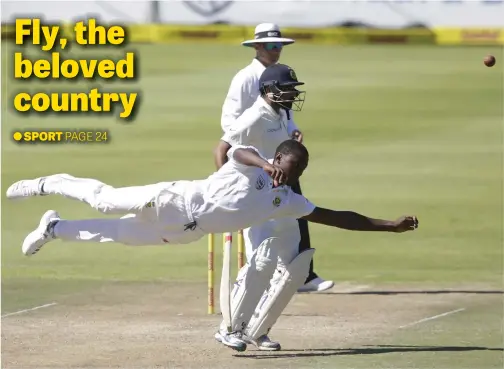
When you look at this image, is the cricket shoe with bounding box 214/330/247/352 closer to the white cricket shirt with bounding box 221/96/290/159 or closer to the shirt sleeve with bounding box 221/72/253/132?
the white cricket shirt with bounding box 221/96/290/159

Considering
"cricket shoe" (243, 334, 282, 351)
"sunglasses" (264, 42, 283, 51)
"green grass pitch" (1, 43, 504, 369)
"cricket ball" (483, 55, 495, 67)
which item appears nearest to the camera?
"cricket shoe" (243, 334, 282, 351)

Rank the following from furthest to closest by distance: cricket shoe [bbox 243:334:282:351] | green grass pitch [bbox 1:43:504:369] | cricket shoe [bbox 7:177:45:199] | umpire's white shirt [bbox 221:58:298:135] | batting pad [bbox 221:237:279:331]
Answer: umpire's white shirt [bbox 221:58:298:135]
green grass pitch [bbox 1:43:504:369]
cricket shoe [bbox 7:177:45:199]
cricket shoe [bbox 243:334:282:351]
batting pad [bbox 221:237:279:331]

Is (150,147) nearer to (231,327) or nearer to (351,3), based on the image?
(231,327)

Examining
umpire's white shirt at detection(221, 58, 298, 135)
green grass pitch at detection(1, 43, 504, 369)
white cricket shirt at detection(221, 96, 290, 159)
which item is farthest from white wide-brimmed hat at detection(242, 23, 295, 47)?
green grass pitch at detection(1, 43, 504, 369)

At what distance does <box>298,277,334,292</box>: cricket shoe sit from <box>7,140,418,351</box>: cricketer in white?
2790 mm

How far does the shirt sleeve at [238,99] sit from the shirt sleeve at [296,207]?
1657 mm

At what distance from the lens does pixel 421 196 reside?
16.8m

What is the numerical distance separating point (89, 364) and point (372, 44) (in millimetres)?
32038

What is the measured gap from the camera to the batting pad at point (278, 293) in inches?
324

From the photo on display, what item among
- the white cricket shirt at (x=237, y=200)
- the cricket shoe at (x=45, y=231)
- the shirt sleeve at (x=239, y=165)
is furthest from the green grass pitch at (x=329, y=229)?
the shirt sleeve at (x=239, y=165)

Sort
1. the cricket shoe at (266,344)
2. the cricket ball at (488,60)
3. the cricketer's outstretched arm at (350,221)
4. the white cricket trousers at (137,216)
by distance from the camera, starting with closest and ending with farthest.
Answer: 1. the white cricket trousers at (137,216)
2. the cricketer's outstretched arm at (350,221)
3. the cricket shoe at (266,344)
4. the cricket ball at (488,60)

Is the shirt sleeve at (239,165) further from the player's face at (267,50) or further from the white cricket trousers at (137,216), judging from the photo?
the player's face at (267,50)

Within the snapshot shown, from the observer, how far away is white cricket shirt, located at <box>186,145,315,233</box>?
25.0 feet

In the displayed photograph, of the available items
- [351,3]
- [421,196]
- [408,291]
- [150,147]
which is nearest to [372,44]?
[351,3]
